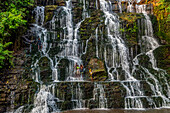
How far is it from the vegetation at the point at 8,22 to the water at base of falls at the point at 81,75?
249cm

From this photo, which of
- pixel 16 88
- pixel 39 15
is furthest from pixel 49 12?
pixel 16 88

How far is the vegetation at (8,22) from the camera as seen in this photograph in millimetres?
9151

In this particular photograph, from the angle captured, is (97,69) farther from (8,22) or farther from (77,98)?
(8,22)

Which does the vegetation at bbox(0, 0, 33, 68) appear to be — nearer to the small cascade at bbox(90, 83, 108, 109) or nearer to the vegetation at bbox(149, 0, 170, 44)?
the small cascade at bbox(90, 83, 108, 109)

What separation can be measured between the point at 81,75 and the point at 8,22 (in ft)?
21.9

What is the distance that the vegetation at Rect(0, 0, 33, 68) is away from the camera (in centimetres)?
915

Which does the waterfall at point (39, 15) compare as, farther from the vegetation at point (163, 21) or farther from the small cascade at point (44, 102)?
the vegetation at point (163, 21)

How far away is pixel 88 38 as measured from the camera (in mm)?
13531

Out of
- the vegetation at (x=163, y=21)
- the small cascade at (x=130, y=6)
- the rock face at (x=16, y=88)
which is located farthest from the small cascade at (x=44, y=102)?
the small cascade at (x=130, y=6)

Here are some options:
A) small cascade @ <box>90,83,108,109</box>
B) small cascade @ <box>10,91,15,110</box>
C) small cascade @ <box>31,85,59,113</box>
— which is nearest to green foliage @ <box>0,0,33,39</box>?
small cascade @ <box>10,91,15,110</box>

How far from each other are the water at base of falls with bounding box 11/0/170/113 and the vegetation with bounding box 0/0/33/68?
8.16 feet

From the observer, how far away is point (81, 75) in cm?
1166

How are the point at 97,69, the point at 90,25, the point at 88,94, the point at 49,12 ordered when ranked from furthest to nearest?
the point at 49,12, the point at 90,25, the point at 97,69, the point at 88,94

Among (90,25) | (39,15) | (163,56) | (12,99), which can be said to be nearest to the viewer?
(12,99)
